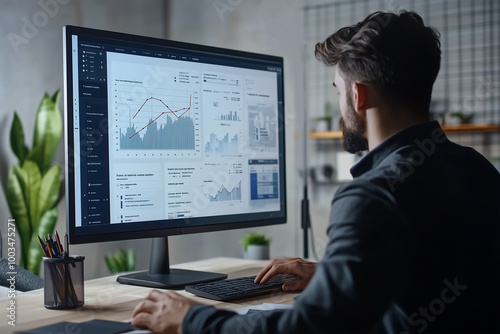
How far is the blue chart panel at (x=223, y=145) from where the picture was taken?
1558 mm

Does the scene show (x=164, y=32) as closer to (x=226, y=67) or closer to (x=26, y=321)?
(x=226, y=67)

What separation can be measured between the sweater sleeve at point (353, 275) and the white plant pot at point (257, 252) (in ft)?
3.80

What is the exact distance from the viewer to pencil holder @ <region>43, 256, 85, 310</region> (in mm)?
1194

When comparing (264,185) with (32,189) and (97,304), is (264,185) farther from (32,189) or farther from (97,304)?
(32,189)

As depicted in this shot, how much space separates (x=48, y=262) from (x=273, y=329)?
0.57 meters

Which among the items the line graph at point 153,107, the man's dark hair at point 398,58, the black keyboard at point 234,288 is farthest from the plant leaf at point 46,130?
the man's dark hair at point 398,58

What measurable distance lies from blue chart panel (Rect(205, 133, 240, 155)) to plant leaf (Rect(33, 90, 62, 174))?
176 centimetres

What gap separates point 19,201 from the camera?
9.72 ft

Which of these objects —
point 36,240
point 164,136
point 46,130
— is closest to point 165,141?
point 164,136

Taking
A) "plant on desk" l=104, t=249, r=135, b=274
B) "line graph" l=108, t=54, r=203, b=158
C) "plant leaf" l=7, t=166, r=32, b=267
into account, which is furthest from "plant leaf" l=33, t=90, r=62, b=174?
"line graph" l=108, t=54, r=203, b=158

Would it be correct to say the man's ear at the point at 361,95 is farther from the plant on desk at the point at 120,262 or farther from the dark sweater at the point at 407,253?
the plant on desk at the point at 120,262

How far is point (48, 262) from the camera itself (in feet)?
3.92

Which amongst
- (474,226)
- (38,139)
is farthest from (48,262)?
(38,139)

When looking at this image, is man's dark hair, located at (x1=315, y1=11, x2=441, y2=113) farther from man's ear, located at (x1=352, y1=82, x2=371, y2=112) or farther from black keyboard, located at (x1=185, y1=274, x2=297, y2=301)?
black keyboard, located at (x1=185, y1=274, x2=297, y2=301)
